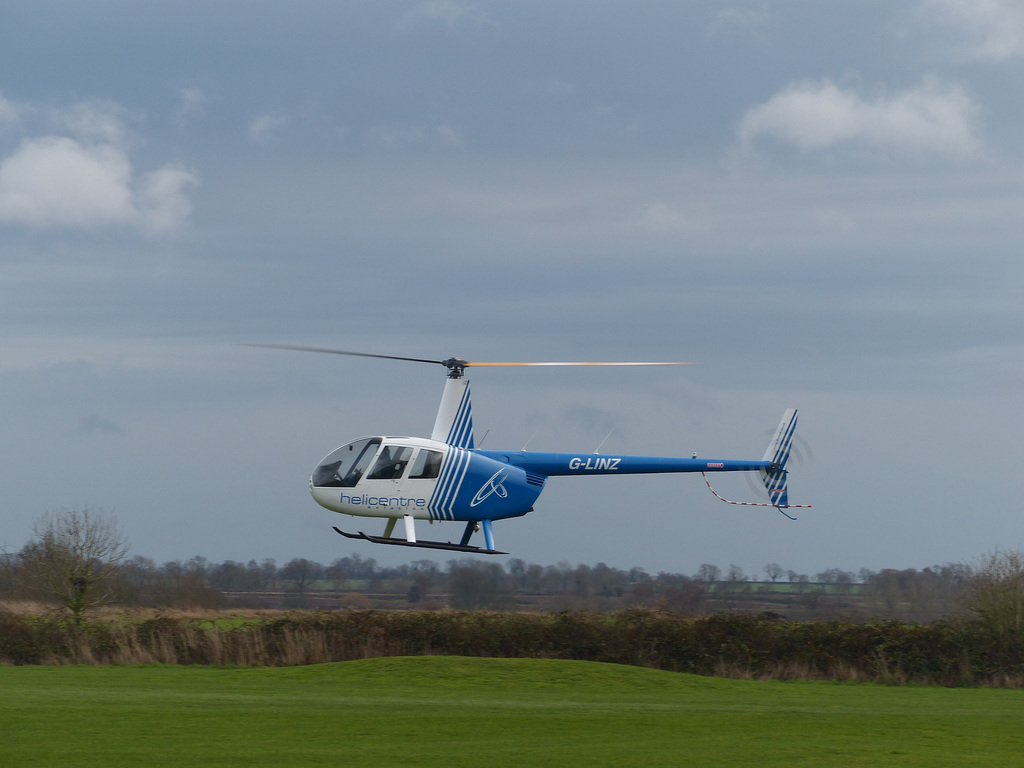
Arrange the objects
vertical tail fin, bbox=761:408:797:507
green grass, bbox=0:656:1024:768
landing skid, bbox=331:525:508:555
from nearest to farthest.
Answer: green grass, bbox=0:656:1024:768
landing skid, bbox=331:525:508:555
vertical tail fin, bbox=761:408:797:507

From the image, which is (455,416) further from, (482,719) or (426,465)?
(482,719)

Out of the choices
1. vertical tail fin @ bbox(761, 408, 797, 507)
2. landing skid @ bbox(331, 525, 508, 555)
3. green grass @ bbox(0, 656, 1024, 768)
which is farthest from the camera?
vertical tail fin @ bbox(761, 408, 797, 507)

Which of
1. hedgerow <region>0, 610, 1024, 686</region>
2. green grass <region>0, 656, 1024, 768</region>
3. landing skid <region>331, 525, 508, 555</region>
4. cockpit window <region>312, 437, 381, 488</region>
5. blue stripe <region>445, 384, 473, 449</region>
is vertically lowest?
green grass <region>0, 656, 1024, 768</region>

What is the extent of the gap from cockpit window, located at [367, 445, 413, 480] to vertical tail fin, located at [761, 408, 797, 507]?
929cm

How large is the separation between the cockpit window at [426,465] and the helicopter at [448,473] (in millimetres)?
21

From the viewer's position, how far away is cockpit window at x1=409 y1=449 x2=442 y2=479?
79.4ft

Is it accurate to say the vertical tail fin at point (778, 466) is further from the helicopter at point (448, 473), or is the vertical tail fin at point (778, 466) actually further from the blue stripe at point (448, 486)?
the blue stripe at point (448, 486)

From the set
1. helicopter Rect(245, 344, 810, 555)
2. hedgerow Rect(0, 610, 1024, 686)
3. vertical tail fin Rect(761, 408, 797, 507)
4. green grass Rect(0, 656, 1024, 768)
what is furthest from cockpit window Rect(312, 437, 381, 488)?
vertical tail fin Rect(761, 408, 797, 507)

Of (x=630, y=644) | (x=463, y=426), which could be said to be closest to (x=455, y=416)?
(x=463, y=426)

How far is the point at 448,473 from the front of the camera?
80.0ft

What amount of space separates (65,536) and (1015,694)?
29.1 meters

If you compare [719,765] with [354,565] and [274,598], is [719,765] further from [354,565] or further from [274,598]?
[354,565]

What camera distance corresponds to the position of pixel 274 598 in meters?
44.6

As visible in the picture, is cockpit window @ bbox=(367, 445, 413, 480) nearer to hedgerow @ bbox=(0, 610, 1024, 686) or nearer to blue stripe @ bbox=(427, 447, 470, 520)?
blue stripe @ bbox=(427, 447, 470, 520)
